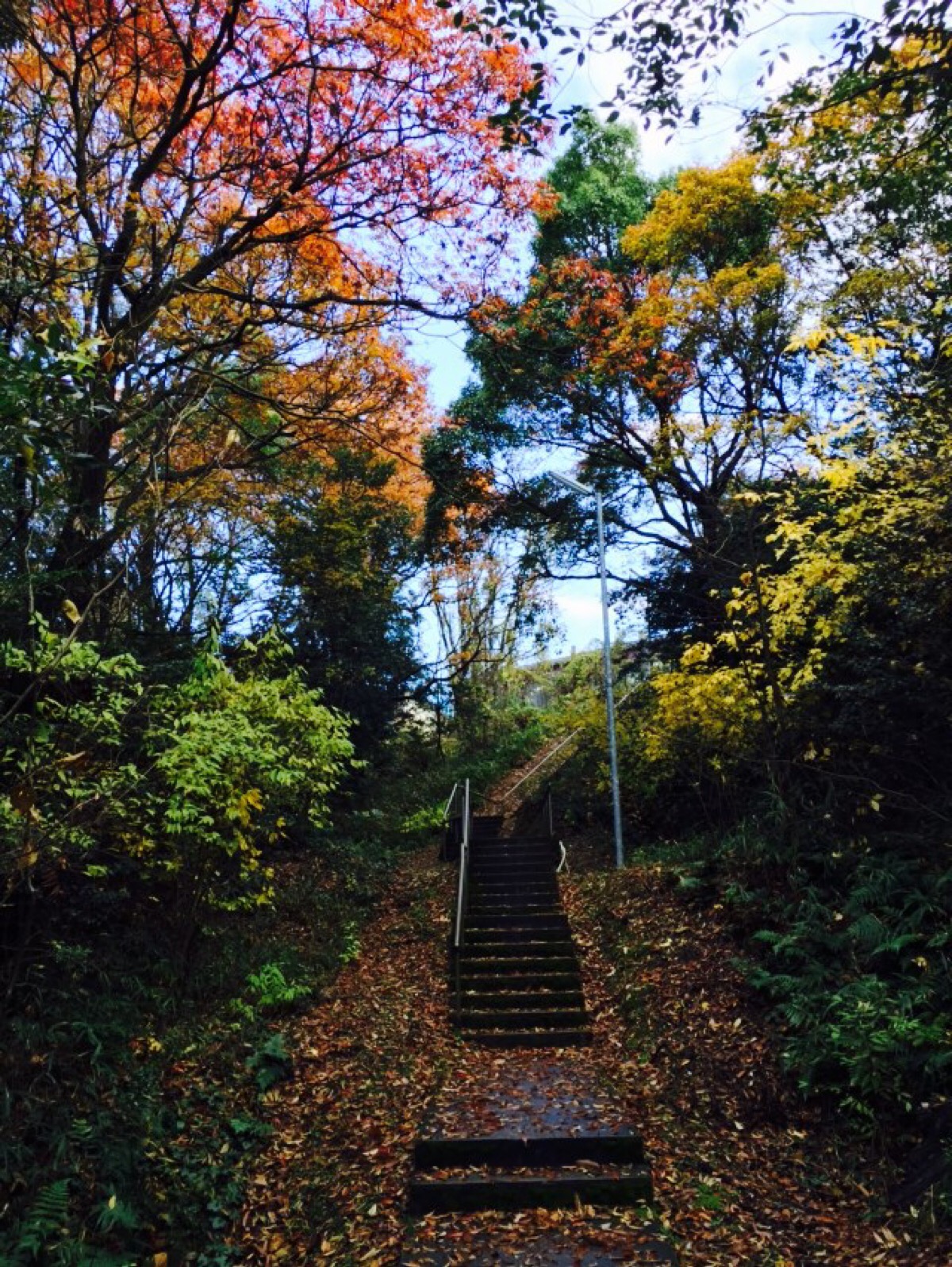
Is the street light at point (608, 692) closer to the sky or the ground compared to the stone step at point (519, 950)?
closer to the sky

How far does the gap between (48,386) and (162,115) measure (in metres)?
4.77

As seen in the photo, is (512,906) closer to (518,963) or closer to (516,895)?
(516,895)

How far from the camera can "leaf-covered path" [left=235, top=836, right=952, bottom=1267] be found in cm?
438

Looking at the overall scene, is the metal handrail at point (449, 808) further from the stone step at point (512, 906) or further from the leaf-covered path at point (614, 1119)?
the leaf-covered path at point (614, 1119)

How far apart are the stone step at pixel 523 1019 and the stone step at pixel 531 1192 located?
260 centimetres

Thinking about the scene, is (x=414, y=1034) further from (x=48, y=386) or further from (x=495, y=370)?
(x=495, y=370)

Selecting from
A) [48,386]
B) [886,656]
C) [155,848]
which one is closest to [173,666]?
[155,848]

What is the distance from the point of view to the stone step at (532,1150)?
16.7ft

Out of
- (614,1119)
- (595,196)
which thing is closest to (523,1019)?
(614,1119)

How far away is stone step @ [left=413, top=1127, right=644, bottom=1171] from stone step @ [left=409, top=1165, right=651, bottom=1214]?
8.6 inches

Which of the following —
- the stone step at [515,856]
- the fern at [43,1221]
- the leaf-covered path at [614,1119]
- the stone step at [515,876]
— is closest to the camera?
the fern at [43,1221]

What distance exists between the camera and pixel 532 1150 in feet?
16.9

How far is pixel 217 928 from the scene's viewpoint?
781 cm

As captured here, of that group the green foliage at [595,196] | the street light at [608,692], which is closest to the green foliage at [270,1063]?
the street light at [608,692]
